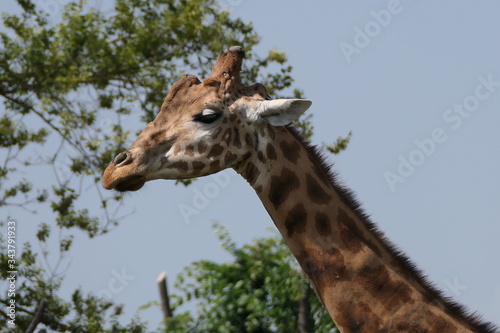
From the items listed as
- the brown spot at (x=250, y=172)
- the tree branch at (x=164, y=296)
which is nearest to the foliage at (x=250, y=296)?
the tree branch at (x=164, y=296)

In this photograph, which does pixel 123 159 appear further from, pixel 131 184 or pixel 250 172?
pixel 250 172

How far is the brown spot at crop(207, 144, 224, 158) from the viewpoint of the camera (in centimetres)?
714

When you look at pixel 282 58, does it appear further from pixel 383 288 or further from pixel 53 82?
pixel 383 288

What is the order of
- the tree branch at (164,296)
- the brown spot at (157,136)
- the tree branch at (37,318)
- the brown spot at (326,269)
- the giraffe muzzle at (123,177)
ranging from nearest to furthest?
the brown spot at (326,269), the giraffe muzzle at (123,177), the brown spot at (157,136), the tree branch at (37,318), the tree branch at (164,296)

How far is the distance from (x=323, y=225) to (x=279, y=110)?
0.83 metres

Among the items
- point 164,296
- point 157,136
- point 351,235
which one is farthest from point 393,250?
point 164,296

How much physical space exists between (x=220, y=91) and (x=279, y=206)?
95 cm

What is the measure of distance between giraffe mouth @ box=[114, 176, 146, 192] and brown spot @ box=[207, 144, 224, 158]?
509mm

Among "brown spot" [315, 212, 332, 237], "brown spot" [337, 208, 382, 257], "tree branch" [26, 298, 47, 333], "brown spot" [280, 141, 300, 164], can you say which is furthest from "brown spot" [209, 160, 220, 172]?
"tree branch" [26, 298, 47, 333]

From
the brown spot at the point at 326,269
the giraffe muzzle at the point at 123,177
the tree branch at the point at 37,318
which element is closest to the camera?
the brown spot at the point at 326,269

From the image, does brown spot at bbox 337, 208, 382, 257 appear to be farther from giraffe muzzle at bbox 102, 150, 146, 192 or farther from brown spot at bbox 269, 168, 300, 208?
giraffe muzzle at bbox 102, 150, 146, 192

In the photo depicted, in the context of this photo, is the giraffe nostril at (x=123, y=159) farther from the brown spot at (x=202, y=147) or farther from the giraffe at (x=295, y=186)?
the brown spot at (x=202, y=147)

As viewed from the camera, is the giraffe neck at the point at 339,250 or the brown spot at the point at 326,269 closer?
the giraffe neck at the point at 339,250

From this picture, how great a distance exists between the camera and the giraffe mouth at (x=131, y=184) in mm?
6898
